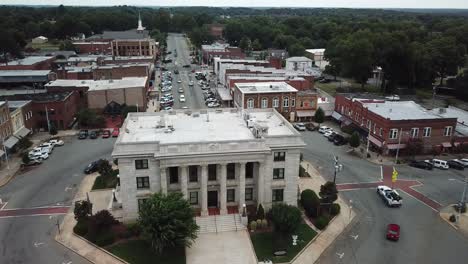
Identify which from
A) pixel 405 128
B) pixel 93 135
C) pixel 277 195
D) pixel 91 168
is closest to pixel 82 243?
pixel 91 168

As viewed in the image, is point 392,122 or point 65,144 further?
point 65,144

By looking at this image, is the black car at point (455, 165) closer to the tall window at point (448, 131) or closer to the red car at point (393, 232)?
the tall window at point (448, 131)

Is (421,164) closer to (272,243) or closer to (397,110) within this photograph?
(397,110)

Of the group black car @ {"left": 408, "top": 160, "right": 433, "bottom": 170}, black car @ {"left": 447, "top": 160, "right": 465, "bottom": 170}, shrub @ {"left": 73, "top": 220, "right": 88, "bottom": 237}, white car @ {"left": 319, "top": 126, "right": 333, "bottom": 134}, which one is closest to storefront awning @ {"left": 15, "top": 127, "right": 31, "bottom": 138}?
shrub @ {"left": 73, "top": 220, "right": 88, "bottom": 237}

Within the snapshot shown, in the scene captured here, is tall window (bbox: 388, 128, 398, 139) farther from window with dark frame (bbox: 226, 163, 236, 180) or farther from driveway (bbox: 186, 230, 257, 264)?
driveway (bbox: 186, 230, 257, 264)

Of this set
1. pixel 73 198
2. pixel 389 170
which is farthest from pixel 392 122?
pixel 73 198

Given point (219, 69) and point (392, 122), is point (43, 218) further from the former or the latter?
point (219, 69)

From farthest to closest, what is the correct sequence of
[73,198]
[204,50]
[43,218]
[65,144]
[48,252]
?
1. [204,50]
2. [65,144]
3. [73,198]
4. [43,218]
5. [48,252]

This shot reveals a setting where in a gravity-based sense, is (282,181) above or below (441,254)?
above
